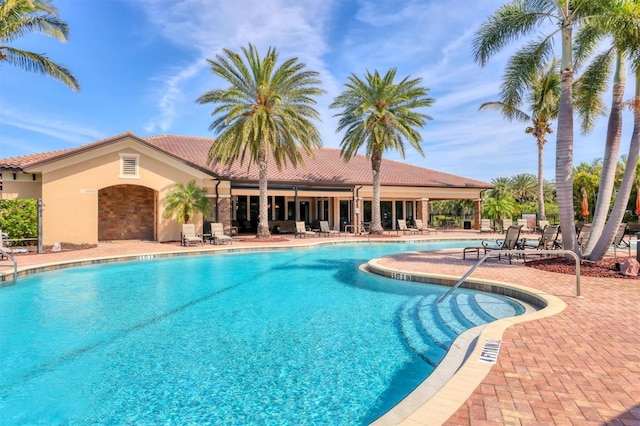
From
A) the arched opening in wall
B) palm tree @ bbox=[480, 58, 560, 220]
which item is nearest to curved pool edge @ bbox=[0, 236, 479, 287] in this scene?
the arched opening in wall

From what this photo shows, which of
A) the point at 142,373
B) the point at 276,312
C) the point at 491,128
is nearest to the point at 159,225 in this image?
the point at 276,312

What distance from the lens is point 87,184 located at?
1955cm

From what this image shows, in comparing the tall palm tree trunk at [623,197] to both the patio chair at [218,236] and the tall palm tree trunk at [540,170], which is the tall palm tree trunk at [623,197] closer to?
the patio chair at [218,236]

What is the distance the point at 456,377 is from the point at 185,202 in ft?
62.5

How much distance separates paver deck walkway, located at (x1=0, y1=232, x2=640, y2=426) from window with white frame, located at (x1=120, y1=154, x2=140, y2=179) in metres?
20.3

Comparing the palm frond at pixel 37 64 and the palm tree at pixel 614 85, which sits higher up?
the palm frond at pixel 37 64

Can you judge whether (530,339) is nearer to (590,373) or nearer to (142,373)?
(590,373)

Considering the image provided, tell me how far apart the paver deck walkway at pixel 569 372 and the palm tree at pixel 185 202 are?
1804 centimetres

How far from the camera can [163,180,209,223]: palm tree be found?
20469 millimetres

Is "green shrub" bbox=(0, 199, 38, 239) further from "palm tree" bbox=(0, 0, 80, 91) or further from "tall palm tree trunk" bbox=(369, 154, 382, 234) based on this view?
"tall palm tree trunk" bbox=(369, 154, 382, 234)

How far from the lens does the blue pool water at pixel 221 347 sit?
4188mm

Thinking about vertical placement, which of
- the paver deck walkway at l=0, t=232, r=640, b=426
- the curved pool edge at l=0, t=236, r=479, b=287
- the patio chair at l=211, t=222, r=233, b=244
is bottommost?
the paver deck walkway at l=0, t=232, r=640, b=426

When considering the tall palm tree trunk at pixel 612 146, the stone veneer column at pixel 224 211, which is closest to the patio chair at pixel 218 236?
the stone veneer column at pixel 224 211

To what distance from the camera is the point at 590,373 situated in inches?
150
